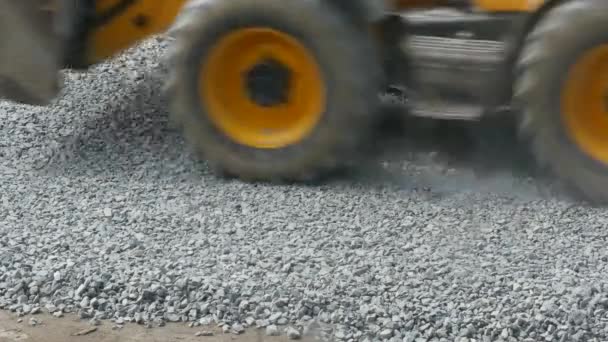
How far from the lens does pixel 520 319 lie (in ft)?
14.0

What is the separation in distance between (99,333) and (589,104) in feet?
8.24

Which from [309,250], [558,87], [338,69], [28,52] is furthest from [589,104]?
[28,52]

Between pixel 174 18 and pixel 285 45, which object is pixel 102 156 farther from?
pixel 285 45

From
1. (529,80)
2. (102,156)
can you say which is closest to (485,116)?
(529,80)

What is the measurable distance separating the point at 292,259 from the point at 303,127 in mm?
1118

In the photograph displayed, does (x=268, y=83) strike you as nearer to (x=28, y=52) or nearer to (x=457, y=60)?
(x=457, y=60)

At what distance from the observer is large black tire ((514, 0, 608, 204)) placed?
5.17 m

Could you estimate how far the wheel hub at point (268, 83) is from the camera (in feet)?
18.9

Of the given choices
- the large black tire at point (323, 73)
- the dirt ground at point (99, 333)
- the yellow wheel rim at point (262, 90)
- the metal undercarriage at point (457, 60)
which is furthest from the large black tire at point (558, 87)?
the dirt ground at point (99, 333)

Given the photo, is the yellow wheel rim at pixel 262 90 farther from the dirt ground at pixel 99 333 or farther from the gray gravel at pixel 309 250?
the dirt ground at pixel 99 333

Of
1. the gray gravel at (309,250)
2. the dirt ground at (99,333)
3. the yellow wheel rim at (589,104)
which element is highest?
the yellow wheel rim at (589,104)

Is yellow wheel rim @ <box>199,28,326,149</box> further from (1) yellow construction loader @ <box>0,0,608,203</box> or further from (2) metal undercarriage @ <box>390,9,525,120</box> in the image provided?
(2) metal undercarriage @ <box>390,9,525,120</box>

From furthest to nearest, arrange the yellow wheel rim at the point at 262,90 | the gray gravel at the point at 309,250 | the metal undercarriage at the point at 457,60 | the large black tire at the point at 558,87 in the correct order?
the yellow wheel rim at the point at 262,90 < the metal undercarriage at the point at 457,60 < the large black tire at the point at 558,87 < the gray gravel at the point at 309,250

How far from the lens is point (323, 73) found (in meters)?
5.61
